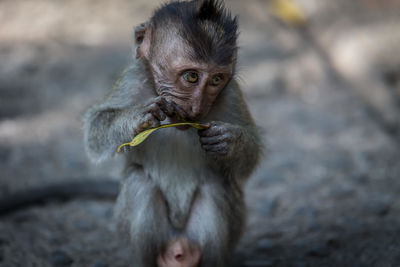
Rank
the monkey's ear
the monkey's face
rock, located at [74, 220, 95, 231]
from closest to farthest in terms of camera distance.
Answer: the monkey's face, the monkey's ear, rock, located at [74, 220, 95, 231]

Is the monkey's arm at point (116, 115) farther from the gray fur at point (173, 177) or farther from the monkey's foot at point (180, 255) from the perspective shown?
the monkey's foot at point (180, 255)

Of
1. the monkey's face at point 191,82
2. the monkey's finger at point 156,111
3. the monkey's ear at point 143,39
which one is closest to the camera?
the monkey's finger at point 156,111

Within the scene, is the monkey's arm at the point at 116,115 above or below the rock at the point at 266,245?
above

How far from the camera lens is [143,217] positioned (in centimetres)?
447

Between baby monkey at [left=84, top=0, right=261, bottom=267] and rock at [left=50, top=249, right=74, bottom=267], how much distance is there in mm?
1052

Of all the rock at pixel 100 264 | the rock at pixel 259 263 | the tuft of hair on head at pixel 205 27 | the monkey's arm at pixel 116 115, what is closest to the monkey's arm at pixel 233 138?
the tuft of hair on head at pixel 205 27

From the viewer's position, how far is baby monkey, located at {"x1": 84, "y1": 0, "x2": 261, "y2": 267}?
4.11 metres

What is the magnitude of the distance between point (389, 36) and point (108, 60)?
6416 mm

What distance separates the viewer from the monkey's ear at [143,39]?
4.41 m

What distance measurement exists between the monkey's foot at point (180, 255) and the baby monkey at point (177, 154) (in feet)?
0.03

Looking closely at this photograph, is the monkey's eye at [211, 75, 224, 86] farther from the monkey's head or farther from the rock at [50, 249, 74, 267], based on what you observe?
the rock at [50, 249, 74, 267]

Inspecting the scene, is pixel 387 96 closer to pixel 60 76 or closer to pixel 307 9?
pixel 307 9

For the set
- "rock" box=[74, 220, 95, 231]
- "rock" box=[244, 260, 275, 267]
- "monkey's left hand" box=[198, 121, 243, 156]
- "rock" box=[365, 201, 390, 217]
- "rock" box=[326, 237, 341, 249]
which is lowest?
"rock" box=[244, 260, 275, 267]

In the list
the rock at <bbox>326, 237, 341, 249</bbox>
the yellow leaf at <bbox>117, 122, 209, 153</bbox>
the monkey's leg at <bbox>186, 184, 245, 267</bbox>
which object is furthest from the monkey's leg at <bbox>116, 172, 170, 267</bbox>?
the rock at <bbox>326, 237, 341, 249</bbox>
